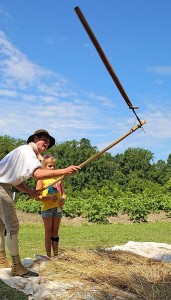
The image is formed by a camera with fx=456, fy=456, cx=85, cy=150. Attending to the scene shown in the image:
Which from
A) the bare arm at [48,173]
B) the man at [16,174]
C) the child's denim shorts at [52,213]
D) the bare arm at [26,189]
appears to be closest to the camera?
the bare arm at [48,173]

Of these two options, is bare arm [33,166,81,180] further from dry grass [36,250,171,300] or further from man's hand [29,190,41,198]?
dry grass [36,250,171,300]

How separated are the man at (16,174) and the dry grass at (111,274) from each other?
1.30 ft

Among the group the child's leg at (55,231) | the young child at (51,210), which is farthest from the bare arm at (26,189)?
the child's leg at (55,231)

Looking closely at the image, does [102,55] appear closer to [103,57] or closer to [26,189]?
[103,57]

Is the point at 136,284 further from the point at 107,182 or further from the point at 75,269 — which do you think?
the point at 107,182

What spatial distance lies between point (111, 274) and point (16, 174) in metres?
1.44

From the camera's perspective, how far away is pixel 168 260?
19.9ft

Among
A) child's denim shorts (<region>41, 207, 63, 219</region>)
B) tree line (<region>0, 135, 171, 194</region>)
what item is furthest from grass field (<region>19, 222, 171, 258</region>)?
tree line (<region>0, 135, 171, 194</region>)

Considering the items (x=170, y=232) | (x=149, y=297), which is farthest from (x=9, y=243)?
(x=170, y=232)

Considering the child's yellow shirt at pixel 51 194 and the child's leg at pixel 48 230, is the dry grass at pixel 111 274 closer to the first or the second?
the child's leg at pixel 48 230

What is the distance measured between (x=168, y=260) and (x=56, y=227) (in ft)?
5.09

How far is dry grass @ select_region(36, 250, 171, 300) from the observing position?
4225mm

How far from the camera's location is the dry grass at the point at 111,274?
4225 mm

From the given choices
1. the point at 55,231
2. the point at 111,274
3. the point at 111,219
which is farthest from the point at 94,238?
the point at 111,219
